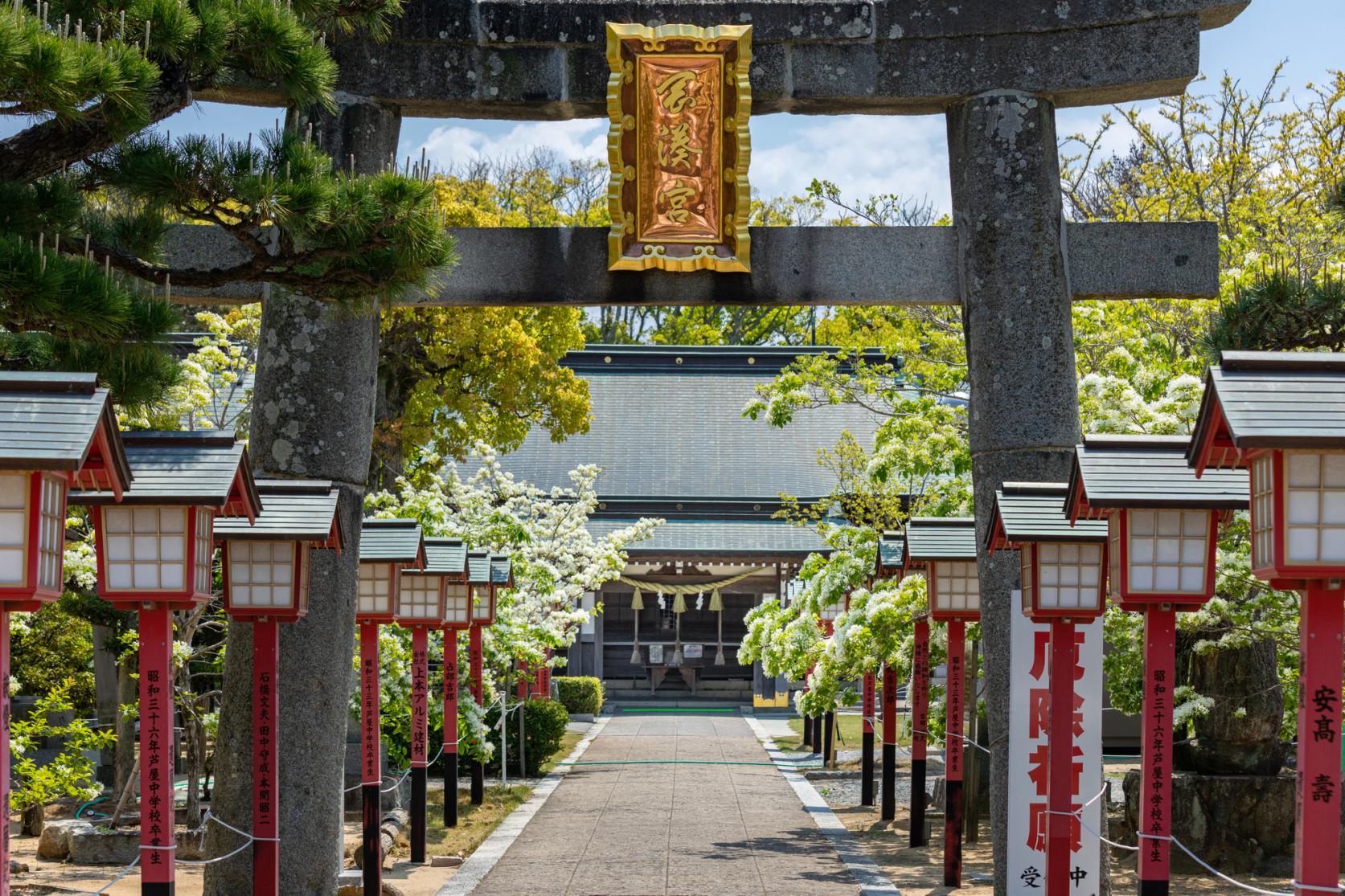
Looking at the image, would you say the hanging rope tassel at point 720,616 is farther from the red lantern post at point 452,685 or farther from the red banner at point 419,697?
the red banner at point 419,697

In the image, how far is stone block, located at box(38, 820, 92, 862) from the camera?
43.6 feet

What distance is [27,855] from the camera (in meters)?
13.7

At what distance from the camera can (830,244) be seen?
9.58 metres

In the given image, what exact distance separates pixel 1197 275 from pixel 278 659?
19.8 ft

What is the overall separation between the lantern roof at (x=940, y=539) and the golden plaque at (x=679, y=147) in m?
3.72

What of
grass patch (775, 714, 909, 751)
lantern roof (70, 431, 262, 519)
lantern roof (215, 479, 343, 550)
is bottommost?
grass patch (775, 714, 909, 751)

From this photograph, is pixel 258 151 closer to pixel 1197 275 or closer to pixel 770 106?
pixel 770 106

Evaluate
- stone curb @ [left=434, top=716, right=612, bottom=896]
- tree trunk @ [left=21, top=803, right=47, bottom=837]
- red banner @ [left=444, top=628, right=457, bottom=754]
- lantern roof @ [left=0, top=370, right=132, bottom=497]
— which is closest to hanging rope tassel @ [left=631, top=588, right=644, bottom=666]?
stone curb @ [left=434, top=716, right=612, bottom=896]

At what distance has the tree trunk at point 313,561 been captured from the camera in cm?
934

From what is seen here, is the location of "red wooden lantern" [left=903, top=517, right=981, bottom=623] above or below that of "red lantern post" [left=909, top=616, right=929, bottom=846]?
above

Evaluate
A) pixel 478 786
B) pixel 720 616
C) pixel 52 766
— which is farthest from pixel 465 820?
pixel 720 616

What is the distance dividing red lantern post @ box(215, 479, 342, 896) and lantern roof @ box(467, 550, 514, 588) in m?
6.10

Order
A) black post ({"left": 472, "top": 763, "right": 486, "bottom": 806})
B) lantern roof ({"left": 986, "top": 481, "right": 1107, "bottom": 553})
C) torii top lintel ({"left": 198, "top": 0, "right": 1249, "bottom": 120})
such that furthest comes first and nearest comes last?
black post ({"left": 472, "top": 763, "right": 486, "bottom": 806})
torii top lintel ({"left": 198, "top": 0, "right": 1249, "bottom": 120})
lantern roof ({"left": 986, "top": 481, "right": 1107, "bottom": 553})

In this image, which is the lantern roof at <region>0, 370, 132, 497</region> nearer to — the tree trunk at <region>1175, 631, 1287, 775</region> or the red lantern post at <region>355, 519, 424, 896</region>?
the red lantern post at <region>355, 519, 424, 896</region>
